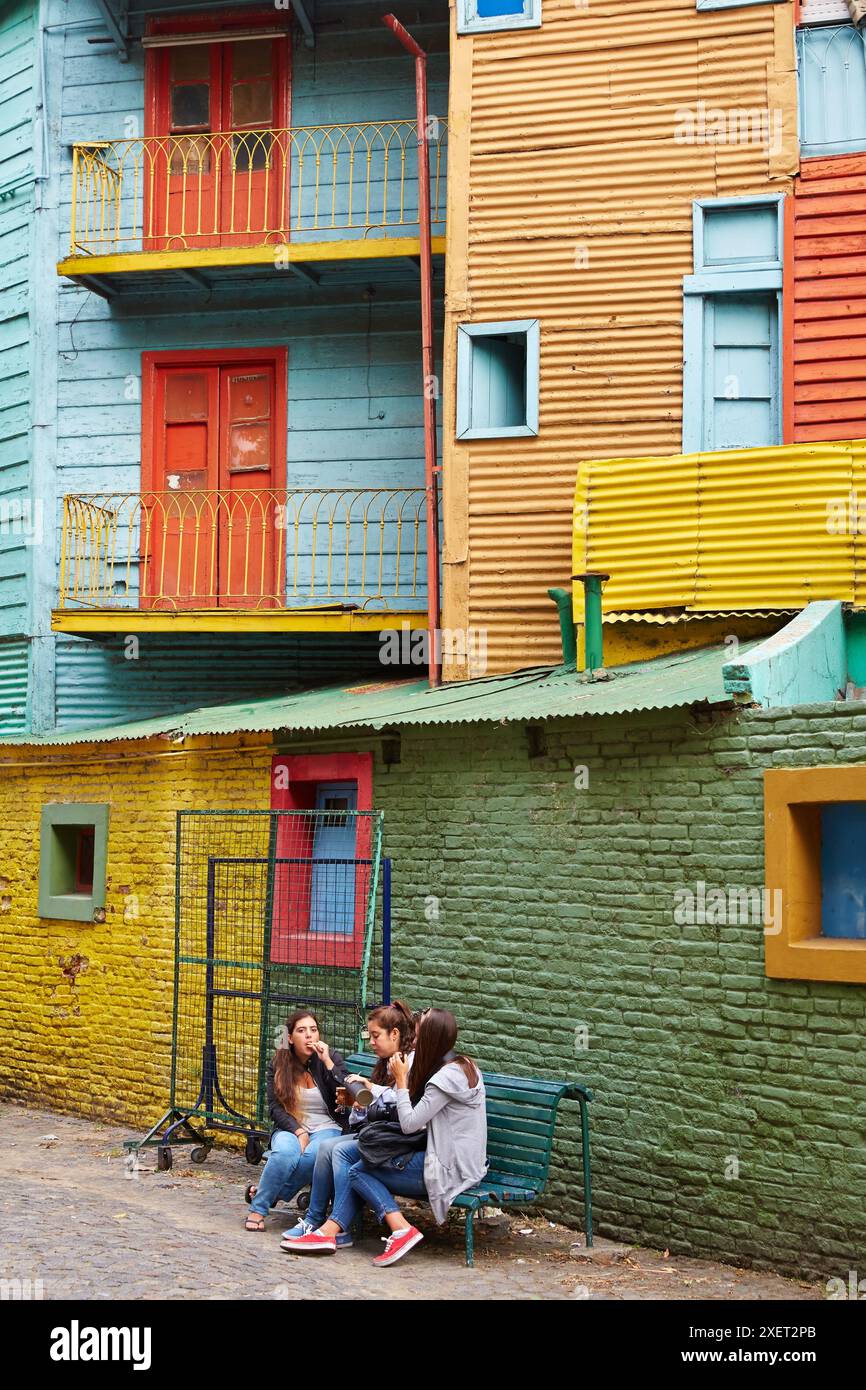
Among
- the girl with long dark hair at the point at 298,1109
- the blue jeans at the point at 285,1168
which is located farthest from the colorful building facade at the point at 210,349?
the blue jeans at the point at 285,1168

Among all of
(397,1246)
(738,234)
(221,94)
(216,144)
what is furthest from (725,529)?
(221,94)

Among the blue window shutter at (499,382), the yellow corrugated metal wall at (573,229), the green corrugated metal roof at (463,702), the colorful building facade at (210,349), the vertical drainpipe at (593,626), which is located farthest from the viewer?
the colorful building facade at (210,349)

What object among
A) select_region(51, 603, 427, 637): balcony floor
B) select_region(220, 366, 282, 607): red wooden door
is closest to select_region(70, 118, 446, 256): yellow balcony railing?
select_region(220, 366, 282, 607): red wooden door

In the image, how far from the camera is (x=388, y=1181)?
8.03 metres

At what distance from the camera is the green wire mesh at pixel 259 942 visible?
404 inches

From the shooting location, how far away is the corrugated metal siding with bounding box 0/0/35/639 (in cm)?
1538

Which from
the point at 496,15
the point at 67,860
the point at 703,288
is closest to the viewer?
the point at 703,288

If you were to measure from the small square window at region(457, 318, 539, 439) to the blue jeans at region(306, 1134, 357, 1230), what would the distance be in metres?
6.19

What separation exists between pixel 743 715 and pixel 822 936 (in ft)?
3.87

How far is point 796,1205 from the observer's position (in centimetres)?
753

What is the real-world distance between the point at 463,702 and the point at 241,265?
18.6ft

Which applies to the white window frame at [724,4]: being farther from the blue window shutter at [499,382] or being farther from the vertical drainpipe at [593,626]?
the vertical drainpipe at [593,626]

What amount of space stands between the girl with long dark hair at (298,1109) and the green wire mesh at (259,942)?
1.74 ft

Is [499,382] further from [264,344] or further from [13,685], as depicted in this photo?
[13,685]
